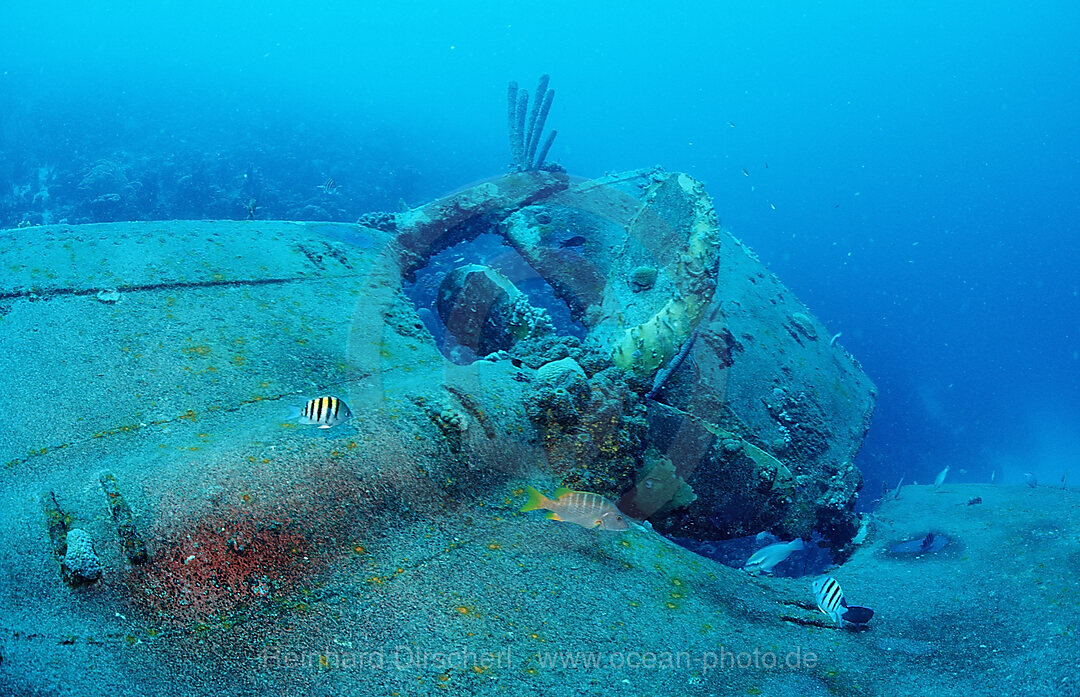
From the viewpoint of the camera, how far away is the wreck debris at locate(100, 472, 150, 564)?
87.7 inches

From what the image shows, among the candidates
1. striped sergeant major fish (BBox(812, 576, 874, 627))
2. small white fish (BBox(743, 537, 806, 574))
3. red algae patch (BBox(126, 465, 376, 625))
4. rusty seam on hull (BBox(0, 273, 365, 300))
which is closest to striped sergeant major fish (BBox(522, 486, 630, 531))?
red algae patch (BBox(126, 465, 376, 625))

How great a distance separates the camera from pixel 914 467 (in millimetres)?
16422

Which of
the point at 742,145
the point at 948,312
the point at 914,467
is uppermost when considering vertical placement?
the point at 742,145

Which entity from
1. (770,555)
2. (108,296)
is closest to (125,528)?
(108,296)

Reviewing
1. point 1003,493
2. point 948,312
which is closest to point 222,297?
point 1003,493

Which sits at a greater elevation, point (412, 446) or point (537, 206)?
point (537, 206)

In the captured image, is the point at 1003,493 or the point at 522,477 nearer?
the point at 522,477

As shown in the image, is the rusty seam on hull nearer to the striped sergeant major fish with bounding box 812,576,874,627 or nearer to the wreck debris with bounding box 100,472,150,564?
the wreck debris with bounding box 100,472,150,564

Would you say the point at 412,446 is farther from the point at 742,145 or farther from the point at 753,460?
the point at 742,145

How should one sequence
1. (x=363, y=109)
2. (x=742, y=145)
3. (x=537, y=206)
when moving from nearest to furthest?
1. (x=537, y=206)
2. (x=363, y=109)
3. (x=742, y=145)

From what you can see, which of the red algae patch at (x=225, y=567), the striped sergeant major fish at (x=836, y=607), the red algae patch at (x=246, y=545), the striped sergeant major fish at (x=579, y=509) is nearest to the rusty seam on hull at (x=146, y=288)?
the red algae patch at (x=246, y=545)

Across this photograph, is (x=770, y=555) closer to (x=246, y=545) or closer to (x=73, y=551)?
(x=246, y=545)

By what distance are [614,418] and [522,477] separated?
0.98 meters

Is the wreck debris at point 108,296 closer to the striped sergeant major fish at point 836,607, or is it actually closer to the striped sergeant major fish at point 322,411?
the striped sergeant major fish at point 322,411
